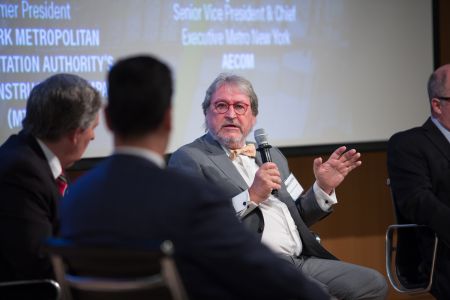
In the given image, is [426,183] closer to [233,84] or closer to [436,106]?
[436,106]

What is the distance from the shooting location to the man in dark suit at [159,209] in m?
1.71

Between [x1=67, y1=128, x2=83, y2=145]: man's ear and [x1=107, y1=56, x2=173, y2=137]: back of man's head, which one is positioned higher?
[x1=107, y1=56, x2=173, y2=137]: back of man's head

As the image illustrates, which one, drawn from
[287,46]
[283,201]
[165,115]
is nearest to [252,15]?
[287,46]

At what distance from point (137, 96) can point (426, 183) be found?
220 cm

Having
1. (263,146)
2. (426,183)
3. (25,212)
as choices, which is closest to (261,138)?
(263,146)

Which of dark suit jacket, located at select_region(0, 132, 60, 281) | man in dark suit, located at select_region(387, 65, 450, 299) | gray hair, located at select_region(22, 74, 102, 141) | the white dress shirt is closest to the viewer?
dark suit jacket, located at select_region(0, 132, 60, 281)

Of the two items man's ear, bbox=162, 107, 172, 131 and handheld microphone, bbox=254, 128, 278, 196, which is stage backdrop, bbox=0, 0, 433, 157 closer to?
handheld microphone, bbox=254, 128, 278, 196

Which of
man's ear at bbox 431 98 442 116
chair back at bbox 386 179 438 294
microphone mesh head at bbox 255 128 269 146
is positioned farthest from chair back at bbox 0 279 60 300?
man's ear at bbox 431 98 442 116

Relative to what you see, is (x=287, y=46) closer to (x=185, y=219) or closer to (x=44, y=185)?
(x=44, y=185)

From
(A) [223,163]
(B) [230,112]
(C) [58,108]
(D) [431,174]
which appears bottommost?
(D) [431,174]

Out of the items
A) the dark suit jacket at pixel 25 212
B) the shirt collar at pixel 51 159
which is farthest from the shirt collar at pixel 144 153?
the shirt collar at pixel 51 159

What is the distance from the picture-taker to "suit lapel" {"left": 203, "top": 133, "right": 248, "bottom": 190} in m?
3.47

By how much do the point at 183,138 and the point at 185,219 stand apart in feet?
9.58

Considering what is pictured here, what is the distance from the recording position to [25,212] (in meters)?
2.46
